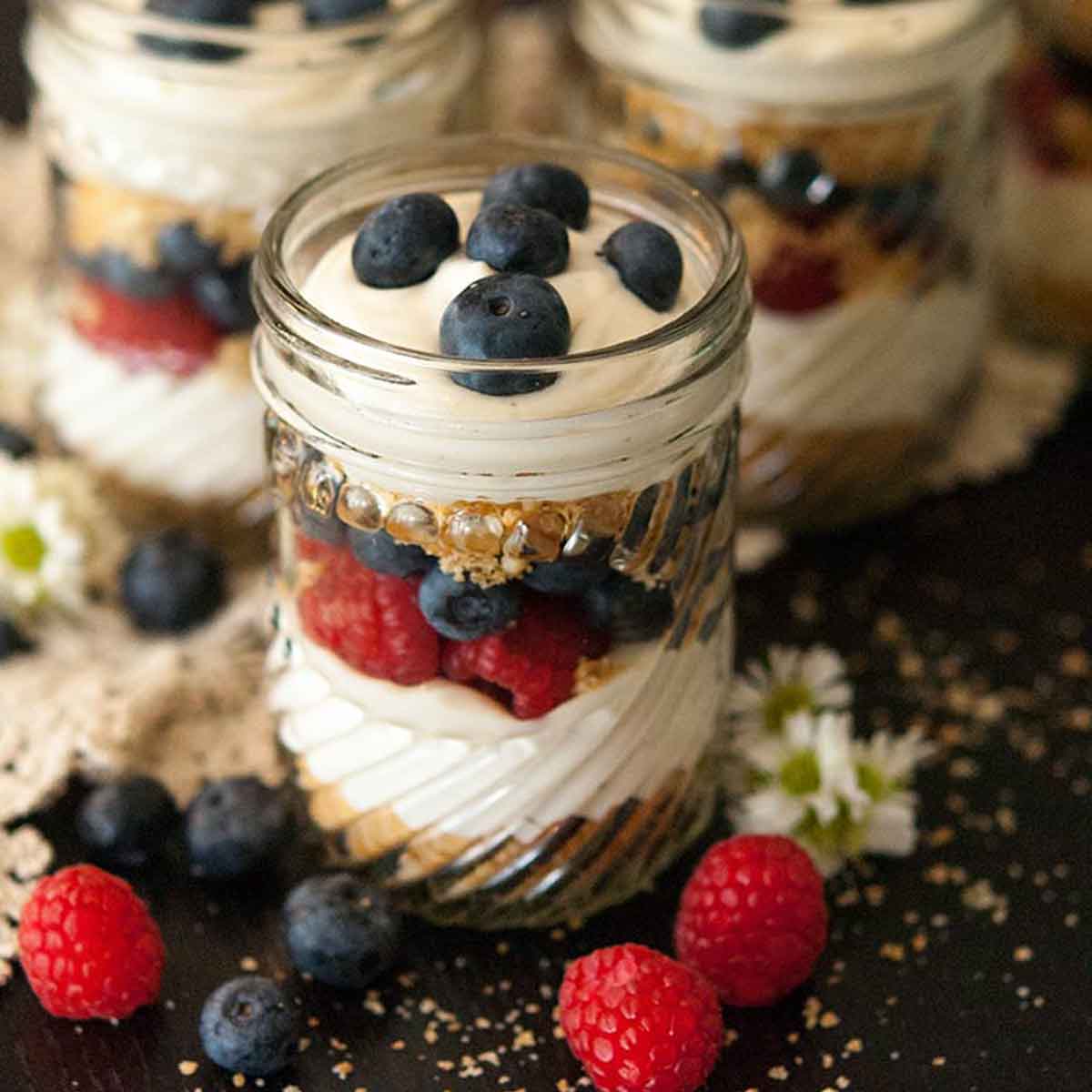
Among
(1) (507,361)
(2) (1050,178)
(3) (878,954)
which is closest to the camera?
(1) (507,361)

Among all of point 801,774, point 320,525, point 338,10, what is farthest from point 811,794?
point 338,10

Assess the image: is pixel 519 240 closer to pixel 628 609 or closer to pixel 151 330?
pixel 628 609

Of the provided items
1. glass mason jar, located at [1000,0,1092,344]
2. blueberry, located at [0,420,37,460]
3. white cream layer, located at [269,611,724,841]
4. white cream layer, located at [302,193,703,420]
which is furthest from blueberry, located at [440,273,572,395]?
glass mason jar, located at [1000,0,1092,344]

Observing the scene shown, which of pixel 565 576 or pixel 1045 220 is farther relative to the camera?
pixel 1045 220

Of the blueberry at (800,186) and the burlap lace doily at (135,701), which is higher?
the blueberry at (800,186)

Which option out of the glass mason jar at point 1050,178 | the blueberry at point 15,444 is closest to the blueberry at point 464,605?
the blueberry at point 15,444

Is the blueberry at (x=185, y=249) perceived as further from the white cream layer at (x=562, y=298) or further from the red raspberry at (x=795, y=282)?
the red raspberry at (x=795, y=282)

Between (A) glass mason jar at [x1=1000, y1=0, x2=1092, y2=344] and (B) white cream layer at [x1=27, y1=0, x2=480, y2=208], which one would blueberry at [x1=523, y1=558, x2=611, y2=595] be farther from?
(A) glass mason jar at [x1=1000, y1=0, x2=1092, y2=344]
